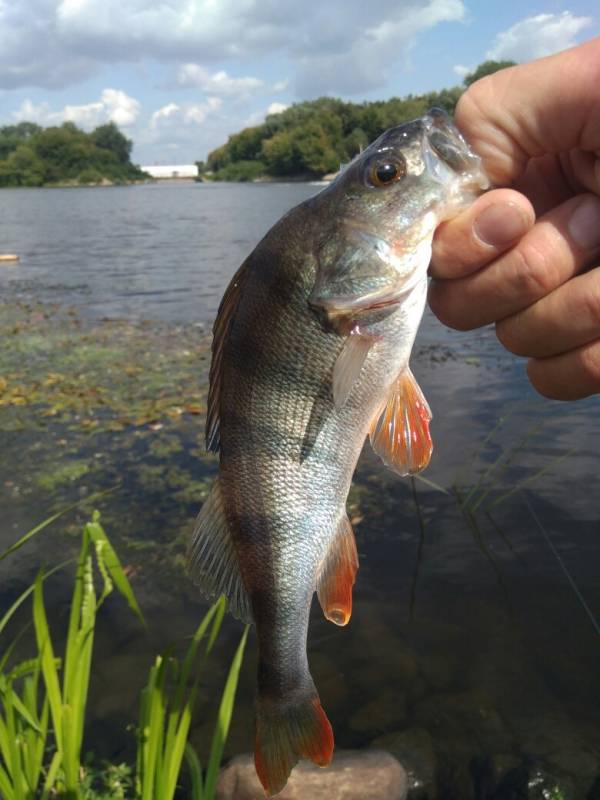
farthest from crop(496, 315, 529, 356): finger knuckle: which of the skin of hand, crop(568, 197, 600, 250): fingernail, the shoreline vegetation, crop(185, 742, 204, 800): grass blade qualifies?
the shoreline vegetation

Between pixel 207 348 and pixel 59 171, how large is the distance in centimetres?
11102

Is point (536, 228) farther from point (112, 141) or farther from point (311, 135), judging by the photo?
point (112, 141)

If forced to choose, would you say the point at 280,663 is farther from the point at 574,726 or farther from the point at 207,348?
the point at 207,348

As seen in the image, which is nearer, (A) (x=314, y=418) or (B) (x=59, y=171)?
(A) (x=314, y=418)

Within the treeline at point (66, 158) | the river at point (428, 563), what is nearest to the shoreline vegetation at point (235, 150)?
the treeline at point (66, 158)

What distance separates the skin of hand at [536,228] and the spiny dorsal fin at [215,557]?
1.00 meters

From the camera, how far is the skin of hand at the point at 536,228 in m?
2.04

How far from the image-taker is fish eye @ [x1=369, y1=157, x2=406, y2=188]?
75.7 inches

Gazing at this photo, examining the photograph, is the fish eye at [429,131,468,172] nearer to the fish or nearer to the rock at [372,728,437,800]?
the fish

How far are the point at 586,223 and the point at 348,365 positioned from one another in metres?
0.94

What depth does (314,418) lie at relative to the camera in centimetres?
195

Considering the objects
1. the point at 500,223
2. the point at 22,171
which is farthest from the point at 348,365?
the point at 22,171

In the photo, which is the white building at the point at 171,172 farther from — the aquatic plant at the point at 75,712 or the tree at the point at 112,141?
the aquatic plant at the point at 75,712

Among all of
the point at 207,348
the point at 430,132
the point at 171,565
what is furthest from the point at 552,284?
the point at 207,348
